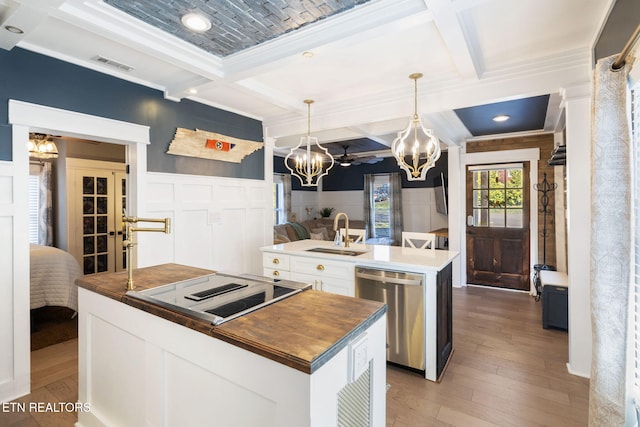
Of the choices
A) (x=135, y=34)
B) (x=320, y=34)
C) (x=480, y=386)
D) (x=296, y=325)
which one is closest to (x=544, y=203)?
(x=480, y=386)

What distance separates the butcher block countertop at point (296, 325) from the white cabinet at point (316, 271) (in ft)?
4.02

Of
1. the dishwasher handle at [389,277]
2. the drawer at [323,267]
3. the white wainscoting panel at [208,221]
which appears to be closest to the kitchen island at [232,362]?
the dishwasher handle at [389,277]

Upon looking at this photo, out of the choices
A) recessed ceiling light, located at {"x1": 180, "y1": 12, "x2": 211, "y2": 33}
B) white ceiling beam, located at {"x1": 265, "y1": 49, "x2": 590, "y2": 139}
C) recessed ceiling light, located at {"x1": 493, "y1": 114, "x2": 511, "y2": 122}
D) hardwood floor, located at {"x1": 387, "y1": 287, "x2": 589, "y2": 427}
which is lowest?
hardwood floor, located at {"x1": 387, "y1": 287, "x2": 589, "y2": 427}

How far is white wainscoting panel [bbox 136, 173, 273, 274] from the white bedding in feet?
4.24

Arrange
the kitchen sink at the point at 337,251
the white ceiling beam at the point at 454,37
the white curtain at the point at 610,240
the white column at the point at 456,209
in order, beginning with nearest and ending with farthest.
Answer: the white curtain at the point at 610,240 < the white ceiling beam at the point at 454,37 < the kitchen sink at the point at 337,251 < the white column at the point at 456,209

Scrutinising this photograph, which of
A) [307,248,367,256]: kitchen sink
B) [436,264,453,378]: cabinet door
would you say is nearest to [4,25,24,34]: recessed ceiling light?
[307,248,367,256]: kitchen sink

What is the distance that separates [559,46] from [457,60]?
792 mm

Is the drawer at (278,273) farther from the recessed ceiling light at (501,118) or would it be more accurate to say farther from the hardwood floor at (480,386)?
the recessed ceiling light at (501,118)

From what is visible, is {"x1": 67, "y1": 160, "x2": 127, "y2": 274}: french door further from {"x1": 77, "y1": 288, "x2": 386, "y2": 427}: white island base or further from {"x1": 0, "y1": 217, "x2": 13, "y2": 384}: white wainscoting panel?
{"x1": 77, "y1": 288, "x2": 386, "y2": 427}: white island base

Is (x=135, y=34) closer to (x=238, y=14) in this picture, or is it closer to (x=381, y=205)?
(x=238, y=14)

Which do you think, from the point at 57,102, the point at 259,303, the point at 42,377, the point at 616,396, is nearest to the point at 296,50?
the point at 259,303

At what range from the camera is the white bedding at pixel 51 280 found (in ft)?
11.6

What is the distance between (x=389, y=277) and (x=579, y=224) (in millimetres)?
1585

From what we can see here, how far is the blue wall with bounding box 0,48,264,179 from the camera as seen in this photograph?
2.39m
